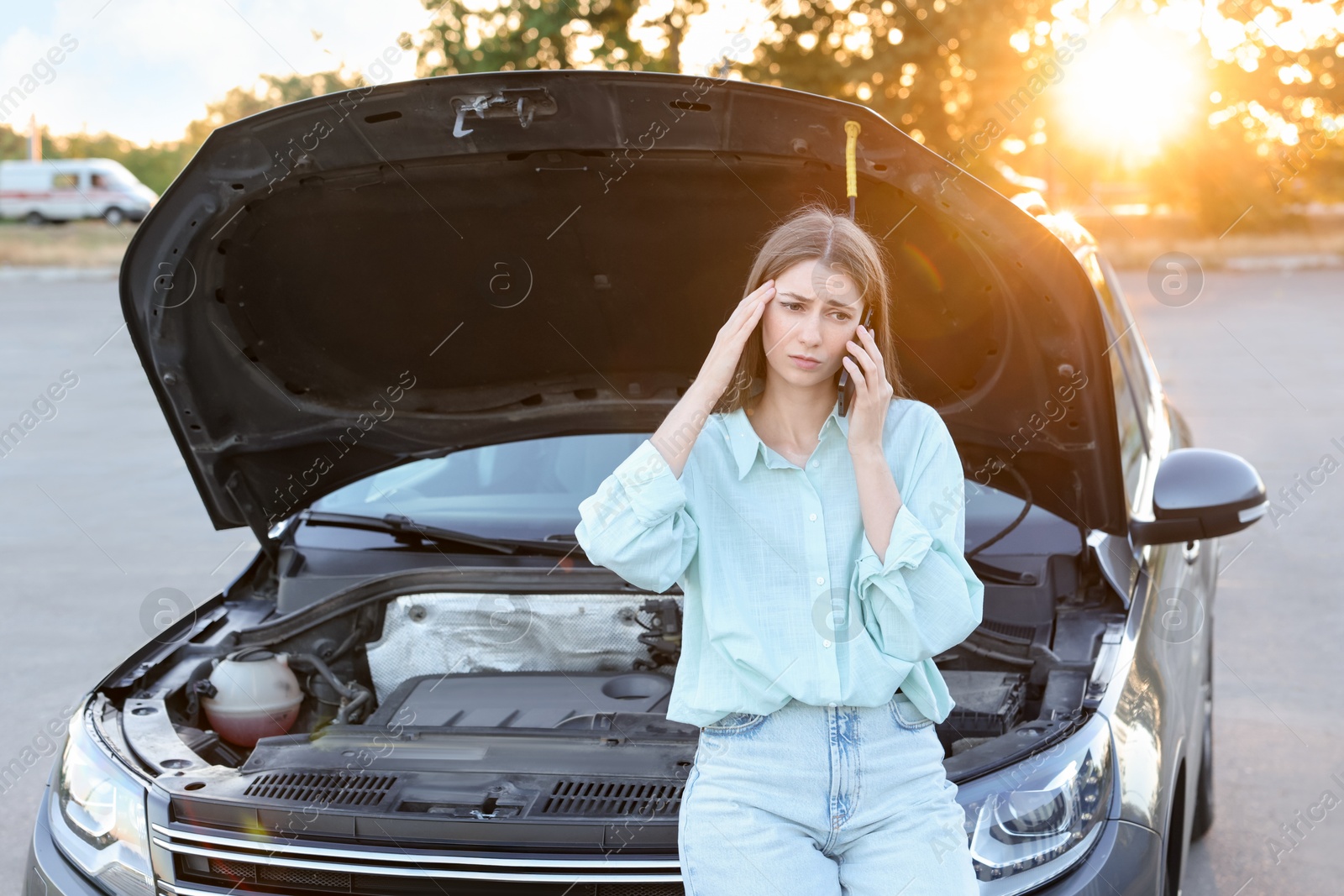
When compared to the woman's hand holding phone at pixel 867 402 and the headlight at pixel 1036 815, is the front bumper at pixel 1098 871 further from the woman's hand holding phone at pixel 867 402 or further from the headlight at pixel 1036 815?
the woman's hand holding phone at pixel 867 402

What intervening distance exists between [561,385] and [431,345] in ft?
1.19

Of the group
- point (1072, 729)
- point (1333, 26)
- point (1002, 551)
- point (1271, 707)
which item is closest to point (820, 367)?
point (1072, 729)

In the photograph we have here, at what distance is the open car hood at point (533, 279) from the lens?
7.70ft

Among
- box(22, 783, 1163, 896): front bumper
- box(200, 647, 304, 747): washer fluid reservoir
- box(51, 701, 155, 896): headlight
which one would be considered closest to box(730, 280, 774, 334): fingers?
box(22, 783, 1163, 896): front bumper

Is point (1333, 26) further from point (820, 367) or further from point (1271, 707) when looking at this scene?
point (820, 367)

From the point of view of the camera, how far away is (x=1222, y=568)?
649 centimetres

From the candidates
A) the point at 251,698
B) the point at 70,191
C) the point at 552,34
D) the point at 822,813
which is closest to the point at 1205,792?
the point at 822,813

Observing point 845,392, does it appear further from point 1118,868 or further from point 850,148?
point 1118,868

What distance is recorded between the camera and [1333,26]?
23.5 metres

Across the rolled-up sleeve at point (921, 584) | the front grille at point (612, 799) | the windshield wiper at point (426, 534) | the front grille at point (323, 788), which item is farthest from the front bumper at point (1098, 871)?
the windshield wiper at point (426, 534)

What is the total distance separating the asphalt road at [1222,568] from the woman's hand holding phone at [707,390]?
2.59 m

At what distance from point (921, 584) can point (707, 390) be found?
17.3 inches

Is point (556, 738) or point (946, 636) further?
point (556, 738)

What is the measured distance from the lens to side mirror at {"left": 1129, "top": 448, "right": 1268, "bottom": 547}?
2.87 metres
